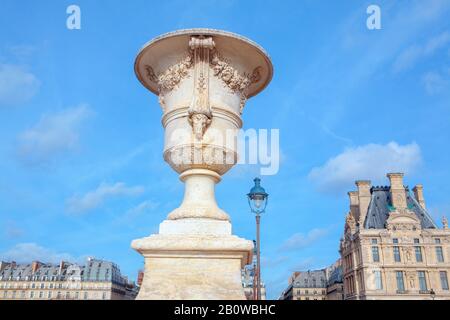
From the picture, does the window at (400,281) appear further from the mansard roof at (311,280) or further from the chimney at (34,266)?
the chimney at (34,266)

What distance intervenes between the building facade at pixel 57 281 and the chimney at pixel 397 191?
1679 inches

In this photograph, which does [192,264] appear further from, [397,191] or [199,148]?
[397,191]

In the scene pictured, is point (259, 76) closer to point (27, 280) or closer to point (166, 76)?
point (166, 76)

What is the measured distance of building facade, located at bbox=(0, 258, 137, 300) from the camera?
202ft

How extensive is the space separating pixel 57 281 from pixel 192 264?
222 feet

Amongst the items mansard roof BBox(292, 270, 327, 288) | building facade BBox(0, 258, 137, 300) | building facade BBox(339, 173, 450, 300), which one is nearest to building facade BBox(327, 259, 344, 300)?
mansard roof BBox(292, 270, 327, 288)

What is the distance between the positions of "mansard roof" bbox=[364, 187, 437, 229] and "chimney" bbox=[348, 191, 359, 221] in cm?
367

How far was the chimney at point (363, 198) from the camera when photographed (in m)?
49.8

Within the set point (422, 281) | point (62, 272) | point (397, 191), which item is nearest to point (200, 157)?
point (422, 281)

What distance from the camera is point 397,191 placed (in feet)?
157
